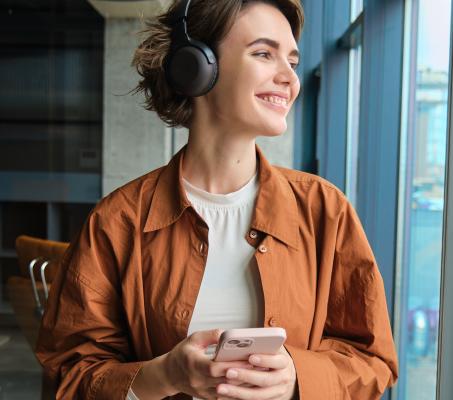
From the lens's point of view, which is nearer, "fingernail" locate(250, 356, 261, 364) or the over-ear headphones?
"fingernail" locate(250, 356, 261, 364)

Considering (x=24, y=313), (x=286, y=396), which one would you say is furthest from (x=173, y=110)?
(x=24, y=313)

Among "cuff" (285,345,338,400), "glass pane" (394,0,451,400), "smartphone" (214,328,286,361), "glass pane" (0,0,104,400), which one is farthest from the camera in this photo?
"glass pane" (0,0,104,400)

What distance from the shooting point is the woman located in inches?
47.6

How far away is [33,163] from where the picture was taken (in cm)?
434

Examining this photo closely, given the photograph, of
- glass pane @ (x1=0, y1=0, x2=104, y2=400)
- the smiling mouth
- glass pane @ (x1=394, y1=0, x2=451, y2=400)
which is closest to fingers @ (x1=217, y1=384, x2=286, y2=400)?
the smiling mouth

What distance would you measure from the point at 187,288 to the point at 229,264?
103 mm

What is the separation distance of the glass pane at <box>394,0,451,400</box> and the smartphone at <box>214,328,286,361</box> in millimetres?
1434

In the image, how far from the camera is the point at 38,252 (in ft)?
12.9

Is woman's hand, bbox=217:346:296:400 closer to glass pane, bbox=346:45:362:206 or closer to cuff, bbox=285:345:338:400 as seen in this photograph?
cuff, bbox=285:345:338:400

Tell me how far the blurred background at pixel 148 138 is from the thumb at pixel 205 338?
4.94ft

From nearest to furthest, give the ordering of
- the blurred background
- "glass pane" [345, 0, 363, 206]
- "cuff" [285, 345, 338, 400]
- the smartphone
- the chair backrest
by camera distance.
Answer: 1. the smartphone
2. "cuff" [285, 345, 338, 400]
3. the blurred background
4. the chair backrest
5. "glass pane" [345, 0, 363, 206]

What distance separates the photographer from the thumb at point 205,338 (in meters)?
1.05

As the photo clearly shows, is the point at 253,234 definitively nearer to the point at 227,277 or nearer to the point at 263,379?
the point at 227,277

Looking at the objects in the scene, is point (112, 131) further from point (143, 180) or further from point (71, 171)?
point (143, 180)
